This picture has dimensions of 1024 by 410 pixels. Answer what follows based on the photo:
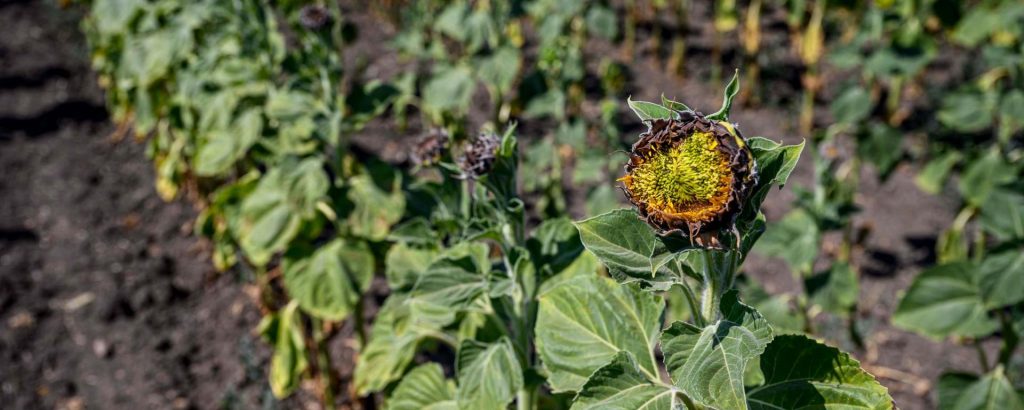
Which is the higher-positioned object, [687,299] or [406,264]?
[687,299]

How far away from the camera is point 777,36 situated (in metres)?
7.17

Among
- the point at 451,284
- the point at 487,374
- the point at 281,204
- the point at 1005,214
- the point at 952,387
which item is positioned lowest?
the point at 281,204

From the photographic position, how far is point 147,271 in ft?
16.4

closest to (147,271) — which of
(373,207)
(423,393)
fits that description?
(373,207)

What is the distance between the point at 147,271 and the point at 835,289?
3.66 m

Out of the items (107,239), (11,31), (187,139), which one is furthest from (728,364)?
(11,31)

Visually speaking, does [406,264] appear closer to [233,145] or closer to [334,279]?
[334,279]

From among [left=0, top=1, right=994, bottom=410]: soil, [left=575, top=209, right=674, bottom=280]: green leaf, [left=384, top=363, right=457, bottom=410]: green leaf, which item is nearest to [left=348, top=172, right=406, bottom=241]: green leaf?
[left=384, top=363, right=457, bottom=410]: green leaf

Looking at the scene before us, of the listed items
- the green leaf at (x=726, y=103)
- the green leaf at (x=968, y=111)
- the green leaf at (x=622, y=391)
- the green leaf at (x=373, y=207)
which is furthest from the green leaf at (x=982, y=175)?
the green leaf at (x=726, y=103)

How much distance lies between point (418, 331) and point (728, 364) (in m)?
1.40

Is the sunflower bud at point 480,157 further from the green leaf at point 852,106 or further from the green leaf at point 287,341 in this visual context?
the green leaf at point 852,106

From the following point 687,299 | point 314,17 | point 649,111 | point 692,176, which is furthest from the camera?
point 314,17

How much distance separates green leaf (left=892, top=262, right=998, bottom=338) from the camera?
3.29m

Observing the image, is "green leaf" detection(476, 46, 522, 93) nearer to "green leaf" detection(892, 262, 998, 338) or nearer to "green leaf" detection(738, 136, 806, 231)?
"green leaf" detection(892, 262, 998, 338)
